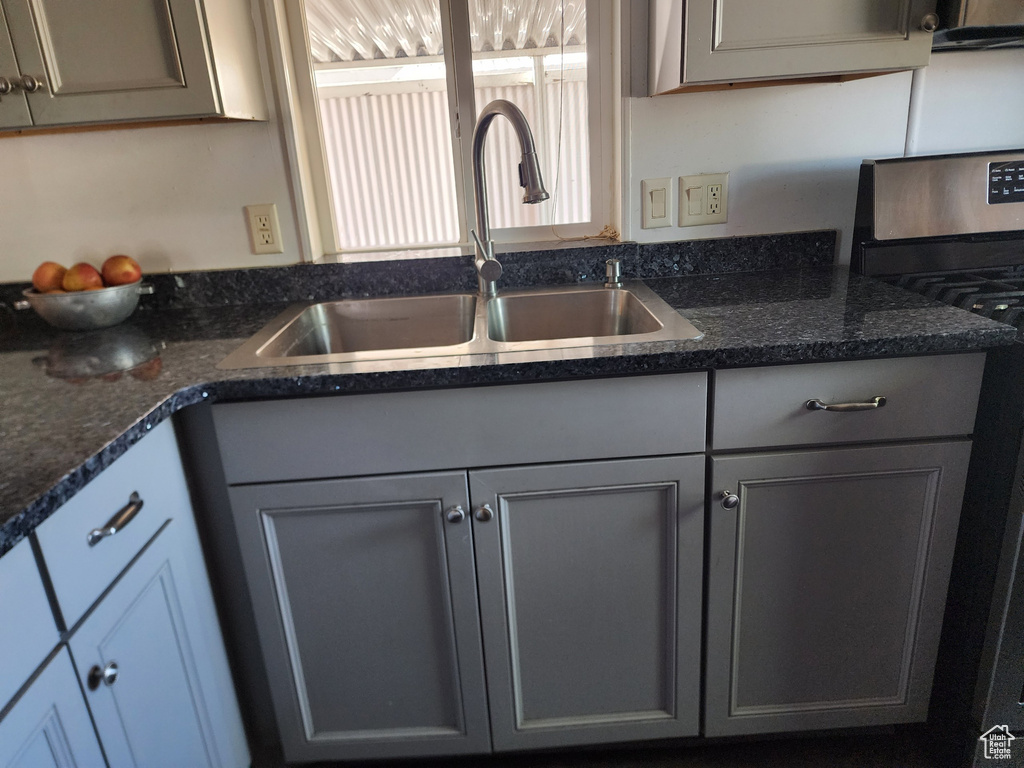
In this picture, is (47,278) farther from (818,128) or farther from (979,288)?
(979,288)

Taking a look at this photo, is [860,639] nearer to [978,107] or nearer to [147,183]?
[978,107]

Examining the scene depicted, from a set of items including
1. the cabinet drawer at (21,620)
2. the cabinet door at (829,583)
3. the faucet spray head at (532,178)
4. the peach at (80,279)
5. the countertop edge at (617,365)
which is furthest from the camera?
the peach at (80,279)

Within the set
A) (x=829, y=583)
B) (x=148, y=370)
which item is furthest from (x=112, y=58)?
(x=829, y=583)

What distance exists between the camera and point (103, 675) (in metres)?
0.78

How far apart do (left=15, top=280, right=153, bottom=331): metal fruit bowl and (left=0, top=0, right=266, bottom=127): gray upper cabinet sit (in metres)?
0.32

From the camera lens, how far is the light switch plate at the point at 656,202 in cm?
149

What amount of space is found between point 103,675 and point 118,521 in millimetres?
181

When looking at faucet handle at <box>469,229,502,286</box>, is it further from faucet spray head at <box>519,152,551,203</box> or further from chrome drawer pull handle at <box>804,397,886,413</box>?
chrome drawer pull handle at <box>804,397,886,413</box>

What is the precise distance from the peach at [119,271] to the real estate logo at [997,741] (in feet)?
6.07

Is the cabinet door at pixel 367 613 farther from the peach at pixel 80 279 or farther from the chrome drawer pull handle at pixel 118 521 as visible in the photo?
the peach at pixel 80 279

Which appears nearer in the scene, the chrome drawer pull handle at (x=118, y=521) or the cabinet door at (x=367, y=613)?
the chrome drawer pull handle at (x=118, y=521)

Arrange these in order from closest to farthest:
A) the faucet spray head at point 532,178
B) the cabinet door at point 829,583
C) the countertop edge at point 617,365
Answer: the countertop edge at point 617,365 → the cabinet door at point 829,583 → the faucet spray head at point 532,178

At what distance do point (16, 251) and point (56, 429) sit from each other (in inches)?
35.2

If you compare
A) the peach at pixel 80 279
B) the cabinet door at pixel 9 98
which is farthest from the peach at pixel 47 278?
the cabinet door at pixel 9 98
